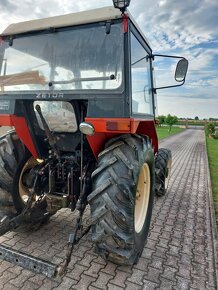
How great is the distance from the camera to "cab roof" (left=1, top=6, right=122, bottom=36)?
2.69 metres

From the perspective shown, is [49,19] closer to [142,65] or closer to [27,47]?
[27,47]

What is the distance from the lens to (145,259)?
3182mm

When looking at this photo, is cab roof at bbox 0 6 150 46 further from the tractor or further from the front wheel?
the front wheel

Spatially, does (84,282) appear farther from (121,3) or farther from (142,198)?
(121,3)

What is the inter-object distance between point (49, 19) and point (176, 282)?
126 inches

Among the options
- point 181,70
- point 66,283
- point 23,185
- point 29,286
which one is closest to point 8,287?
point 29,286

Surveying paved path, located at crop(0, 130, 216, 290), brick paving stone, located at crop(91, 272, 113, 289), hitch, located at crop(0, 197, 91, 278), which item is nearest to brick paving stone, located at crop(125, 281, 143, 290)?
paved path, located at crop(0, 130, 216, 290)

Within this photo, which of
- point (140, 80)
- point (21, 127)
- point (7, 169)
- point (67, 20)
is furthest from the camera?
point (140, 80)

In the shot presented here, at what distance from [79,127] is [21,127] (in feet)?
2.91

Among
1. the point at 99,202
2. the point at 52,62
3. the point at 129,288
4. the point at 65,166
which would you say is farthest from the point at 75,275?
the point at 52,62

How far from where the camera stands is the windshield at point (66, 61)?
8.71ft

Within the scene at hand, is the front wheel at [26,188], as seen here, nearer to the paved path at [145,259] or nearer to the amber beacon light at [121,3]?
the paved path at [145,259]

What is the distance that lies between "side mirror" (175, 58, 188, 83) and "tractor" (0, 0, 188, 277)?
0.04 ft

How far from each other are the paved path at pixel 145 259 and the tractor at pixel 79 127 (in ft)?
0.86
